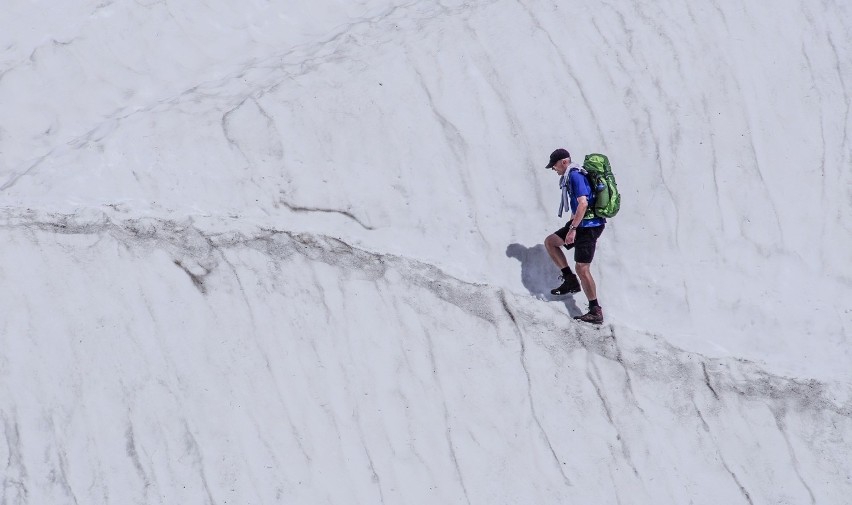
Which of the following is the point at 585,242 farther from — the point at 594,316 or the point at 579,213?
the point at 594,316

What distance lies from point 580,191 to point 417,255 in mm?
1739

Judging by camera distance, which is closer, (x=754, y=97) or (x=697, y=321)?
(x=697, y=321)

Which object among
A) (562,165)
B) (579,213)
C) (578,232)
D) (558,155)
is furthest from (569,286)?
(558,155)

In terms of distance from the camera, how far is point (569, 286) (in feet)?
28.4

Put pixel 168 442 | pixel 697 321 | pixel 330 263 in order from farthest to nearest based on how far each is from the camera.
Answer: pixel 697 321, pixel 330 263, pixel 168 442

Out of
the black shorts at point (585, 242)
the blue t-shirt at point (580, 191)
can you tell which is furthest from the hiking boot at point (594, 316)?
the blue t-shirt at point (580, 191)

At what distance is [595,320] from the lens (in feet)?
27.7

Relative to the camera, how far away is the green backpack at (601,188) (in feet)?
26.6

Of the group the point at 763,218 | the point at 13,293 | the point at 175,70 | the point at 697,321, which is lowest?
the point at 697,321

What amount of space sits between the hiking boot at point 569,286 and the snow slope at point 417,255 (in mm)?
158

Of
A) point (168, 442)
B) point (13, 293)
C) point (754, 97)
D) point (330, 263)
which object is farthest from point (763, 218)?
point (13, 293)

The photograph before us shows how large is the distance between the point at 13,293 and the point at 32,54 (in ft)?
11.5

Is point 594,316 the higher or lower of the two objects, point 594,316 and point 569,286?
the lower

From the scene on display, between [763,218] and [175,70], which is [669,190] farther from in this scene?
[175,70]
